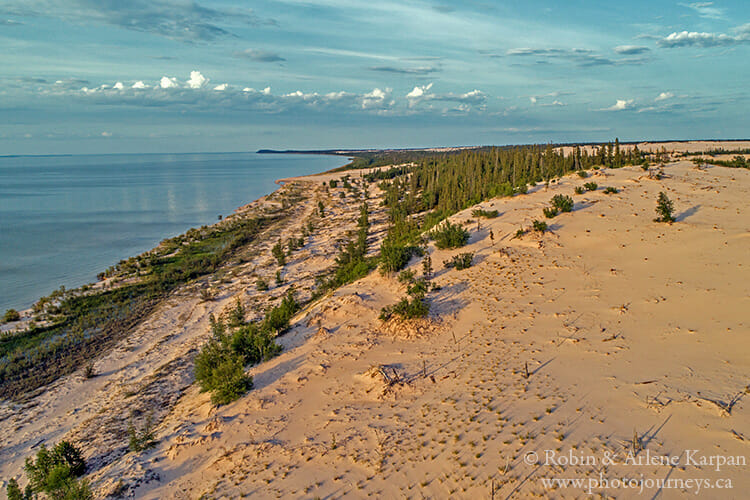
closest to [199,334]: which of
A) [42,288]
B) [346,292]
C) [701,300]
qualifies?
[346,292]

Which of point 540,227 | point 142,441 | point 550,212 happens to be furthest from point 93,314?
point 550,212

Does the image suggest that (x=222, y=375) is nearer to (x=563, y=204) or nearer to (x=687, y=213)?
(x=563, y=204)

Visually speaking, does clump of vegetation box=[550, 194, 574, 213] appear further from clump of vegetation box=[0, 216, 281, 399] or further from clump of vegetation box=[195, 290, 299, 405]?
clump of vegetation box=[0, 216, 281, 399]

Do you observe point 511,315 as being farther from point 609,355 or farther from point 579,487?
point 579,487

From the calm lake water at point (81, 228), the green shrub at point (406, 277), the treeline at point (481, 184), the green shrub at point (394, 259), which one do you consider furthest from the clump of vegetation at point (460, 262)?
the calm lake water at point (81, 228)

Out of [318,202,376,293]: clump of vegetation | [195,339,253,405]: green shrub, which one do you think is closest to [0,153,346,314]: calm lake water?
[318,202,376,293]: clump of vegetation

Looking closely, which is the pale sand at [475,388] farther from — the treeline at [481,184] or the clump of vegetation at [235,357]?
the treeline at [481,184]
